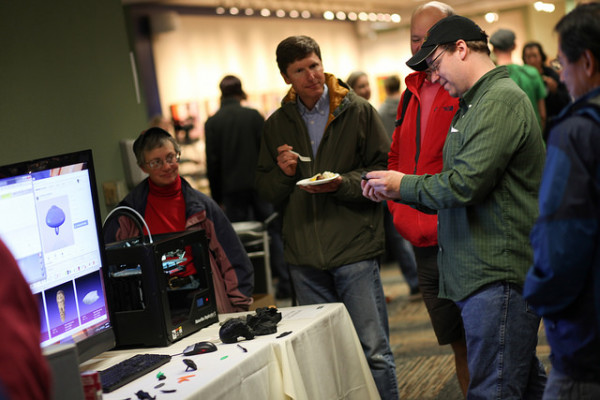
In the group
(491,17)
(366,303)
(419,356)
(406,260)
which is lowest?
(419,356)

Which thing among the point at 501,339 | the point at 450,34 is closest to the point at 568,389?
the point at 501,339

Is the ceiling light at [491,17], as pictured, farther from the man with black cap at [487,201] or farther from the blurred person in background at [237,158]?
the man with black cap at [487,201]

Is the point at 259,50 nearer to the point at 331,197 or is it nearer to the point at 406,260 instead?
the point at 406,260

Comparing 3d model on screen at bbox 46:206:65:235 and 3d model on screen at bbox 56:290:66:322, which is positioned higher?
3d model on screen at bbox 46:206:65:235

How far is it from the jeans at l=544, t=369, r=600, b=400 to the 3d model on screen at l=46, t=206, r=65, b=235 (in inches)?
55.3

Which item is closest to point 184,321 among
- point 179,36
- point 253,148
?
point 253,148

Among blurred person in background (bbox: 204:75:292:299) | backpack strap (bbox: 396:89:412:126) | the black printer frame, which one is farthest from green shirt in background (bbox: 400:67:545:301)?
blurred person in background (bbox: 204:75:292:299)

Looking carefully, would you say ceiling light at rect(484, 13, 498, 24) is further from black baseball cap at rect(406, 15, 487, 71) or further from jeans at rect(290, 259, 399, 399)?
black baseball cap at rect(406, 15, 487, 71)

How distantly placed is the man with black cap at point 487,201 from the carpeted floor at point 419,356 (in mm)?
1488

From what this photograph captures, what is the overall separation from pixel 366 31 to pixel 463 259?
41.7 ft

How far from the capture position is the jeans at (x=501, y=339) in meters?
2.28

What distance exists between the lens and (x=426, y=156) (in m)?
2.83

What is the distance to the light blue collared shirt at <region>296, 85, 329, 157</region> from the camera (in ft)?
10.7

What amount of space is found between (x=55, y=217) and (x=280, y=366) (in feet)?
2.74
